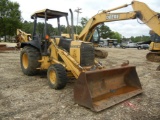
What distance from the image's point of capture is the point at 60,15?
797 cm

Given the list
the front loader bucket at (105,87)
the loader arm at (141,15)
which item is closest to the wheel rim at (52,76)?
the front loader bucket at (105,87)

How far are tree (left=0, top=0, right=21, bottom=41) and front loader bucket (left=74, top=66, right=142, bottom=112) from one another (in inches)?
1700

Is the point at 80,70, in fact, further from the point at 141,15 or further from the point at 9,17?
the point at 9,17

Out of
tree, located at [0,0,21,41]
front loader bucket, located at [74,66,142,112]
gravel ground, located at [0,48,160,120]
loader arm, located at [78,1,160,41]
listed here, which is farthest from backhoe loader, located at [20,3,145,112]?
tree, located at [0,0,21,41]

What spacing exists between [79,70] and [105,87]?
0.86m

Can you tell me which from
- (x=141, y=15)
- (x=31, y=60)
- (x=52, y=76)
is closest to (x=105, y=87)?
(x=52, y=76)

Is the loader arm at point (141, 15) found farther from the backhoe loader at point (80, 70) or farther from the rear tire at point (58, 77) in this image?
the rear tire at point (58, 77)

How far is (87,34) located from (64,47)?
618 cm

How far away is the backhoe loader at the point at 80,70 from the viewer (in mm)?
5027

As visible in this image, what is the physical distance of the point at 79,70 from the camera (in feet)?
19.6

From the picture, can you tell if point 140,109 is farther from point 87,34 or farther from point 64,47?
point 87,34

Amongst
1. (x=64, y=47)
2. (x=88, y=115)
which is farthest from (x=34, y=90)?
(x=88, y=115)

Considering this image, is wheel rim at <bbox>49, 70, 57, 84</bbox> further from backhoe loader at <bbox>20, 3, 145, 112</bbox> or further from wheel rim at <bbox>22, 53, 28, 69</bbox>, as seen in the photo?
wheel rim at <bbox>22, 53, 28, 69</bbox>

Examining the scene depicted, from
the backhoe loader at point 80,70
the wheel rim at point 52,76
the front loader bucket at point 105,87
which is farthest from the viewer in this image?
the wheel rim at point 52,76
